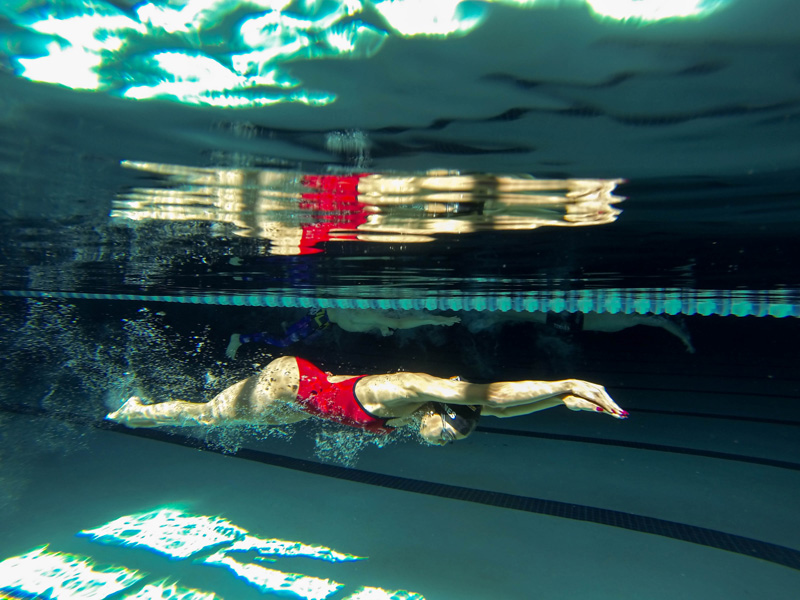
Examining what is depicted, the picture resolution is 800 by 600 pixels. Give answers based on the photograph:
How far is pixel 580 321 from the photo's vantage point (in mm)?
7234

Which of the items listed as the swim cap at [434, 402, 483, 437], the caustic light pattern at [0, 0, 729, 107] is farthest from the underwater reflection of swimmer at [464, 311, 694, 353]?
the caustic light pattern at [0, 0, 729, 107]

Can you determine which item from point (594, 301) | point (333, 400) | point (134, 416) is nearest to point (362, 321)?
point (594, 301)

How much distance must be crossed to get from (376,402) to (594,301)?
3.88 m

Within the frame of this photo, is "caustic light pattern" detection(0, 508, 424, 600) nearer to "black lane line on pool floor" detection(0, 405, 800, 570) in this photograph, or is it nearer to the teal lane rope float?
"black lane line on pool floor" detection(0, 405, 800, 570)

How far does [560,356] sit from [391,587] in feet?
17.4

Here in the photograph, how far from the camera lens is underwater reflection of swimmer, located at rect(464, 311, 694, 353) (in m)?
7.03

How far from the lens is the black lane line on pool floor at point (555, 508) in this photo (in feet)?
10.1

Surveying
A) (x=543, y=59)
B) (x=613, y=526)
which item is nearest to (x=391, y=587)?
(x=613, y=526)

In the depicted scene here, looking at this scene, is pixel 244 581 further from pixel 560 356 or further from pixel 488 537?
pixel 560 356

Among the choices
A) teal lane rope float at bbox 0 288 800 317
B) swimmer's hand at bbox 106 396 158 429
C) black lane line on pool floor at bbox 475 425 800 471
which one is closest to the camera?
swimmer's hand at bbox 106 396 158 429

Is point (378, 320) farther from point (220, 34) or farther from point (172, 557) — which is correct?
point (220, 34)

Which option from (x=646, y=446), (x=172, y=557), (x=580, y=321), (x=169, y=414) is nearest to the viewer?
(x=172, y=557)

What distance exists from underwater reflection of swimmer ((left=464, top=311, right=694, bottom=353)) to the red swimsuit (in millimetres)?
4510

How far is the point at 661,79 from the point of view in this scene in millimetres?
1284
